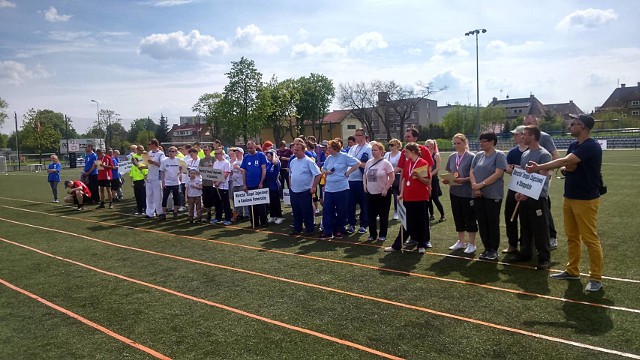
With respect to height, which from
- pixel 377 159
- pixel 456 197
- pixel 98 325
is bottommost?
pixel 98 325

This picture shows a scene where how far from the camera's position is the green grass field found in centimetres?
453

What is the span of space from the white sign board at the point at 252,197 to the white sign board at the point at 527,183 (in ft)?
19.0

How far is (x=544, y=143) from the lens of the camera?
7.60 meters

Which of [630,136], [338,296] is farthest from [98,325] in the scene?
[630,136]

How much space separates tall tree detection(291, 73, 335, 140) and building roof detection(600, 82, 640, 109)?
2759 inches

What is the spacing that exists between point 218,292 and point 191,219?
648 cm

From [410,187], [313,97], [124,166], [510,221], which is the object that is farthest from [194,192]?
[313,97]

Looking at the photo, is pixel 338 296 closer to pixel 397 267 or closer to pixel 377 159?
pixel 397 267

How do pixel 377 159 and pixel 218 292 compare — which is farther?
pixel 377 159

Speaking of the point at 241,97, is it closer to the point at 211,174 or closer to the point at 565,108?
the point at 211,174

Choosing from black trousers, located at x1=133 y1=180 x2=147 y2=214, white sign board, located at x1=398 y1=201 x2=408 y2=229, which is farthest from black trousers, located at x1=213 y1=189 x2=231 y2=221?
white sign board, located at x1=398 y1=201 x2=408 y2=229

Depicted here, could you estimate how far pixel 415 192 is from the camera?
802 cm

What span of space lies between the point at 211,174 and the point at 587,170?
8.38m

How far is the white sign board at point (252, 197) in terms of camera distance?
11.1 meters
